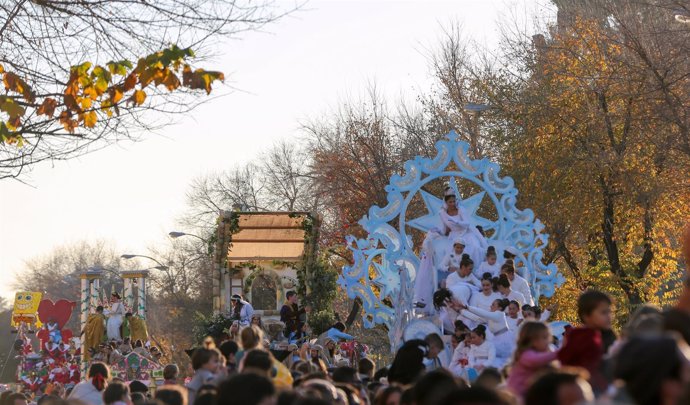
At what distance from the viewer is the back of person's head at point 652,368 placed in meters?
5.39

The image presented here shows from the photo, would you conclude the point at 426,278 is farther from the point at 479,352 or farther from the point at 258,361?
the point at 258,361

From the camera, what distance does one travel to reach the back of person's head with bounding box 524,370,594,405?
5672 mm

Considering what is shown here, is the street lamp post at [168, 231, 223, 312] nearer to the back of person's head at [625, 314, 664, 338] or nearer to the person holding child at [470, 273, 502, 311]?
the person holding child at [470, 273, 502, 311]

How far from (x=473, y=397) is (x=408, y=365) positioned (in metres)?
7.20

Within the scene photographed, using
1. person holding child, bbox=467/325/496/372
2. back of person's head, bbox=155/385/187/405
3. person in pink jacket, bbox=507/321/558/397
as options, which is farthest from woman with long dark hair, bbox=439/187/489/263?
person in pink jacket, bbox=507/321/558/397

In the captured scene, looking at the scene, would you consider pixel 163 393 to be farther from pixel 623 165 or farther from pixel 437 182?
pixel 437 182

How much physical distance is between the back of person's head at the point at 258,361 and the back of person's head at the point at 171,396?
45 centimetres

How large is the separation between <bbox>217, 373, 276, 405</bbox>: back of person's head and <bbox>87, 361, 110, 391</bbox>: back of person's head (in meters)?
7.51

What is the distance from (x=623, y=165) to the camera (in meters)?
32.2

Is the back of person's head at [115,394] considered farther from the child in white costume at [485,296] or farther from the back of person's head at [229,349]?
the child in white costume at [485,296]

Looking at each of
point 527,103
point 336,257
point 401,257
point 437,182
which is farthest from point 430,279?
point 336,257

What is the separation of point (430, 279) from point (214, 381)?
11503mm

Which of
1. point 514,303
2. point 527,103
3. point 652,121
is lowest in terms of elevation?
point 514,303

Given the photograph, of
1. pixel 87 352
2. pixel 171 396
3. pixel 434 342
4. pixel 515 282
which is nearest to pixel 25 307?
pixel 87 352
